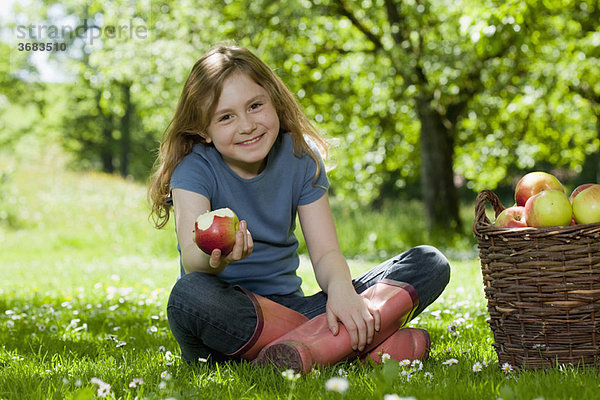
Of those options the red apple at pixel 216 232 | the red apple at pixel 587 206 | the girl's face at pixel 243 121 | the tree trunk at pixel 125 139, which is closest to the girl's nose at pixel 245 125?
the girl's face at pixel 243 121

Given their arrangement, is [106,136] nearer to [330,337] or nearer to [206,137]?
[206,137]

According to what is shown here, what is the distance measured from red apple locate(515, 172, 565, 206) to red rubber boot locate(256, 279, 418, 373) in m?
0.58

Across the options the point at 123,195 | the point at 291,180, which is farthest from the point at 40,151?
the point at 291,180

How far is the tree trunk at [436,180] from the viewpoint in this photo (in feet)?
34.6

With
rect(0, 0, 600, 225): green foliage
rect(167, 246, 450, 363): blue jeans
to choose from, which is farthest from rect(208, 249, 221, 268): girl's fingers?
rect(0, 0, 600, 225): green foliage

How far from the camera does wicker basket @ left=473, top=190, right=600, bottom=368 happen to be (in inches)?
87.6

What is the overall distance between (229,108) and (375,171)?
956 cm

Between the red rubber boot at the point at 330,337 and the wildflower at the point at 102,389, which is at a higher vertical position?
the wildflower at the point at 102,389

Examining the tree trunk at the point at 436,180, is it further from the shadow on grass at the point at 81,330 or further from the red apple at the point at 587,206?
the red apple at the point at 587,206

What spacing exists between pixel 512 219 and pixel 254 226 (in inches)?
46.0

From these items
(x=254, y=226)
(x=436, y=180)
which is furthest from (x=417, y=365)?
(x=436, y=180)

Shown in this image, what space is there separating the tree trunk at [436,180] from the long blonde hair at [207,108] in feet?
25.0

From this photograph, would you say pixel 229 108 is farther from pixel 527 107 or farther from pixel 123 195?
pixel 123 195

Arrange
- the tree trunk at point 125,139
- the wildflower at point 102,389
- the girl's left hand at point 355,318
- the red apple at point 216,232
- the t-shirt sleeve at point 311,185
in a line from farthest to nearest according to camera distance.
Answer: the tree trunk at point 125,139 → the t-shirt sleeve at point 311,185 → the girl's left hand at point 355,318 → the red apple at point 216,232 → the wildflower at point 102,389
